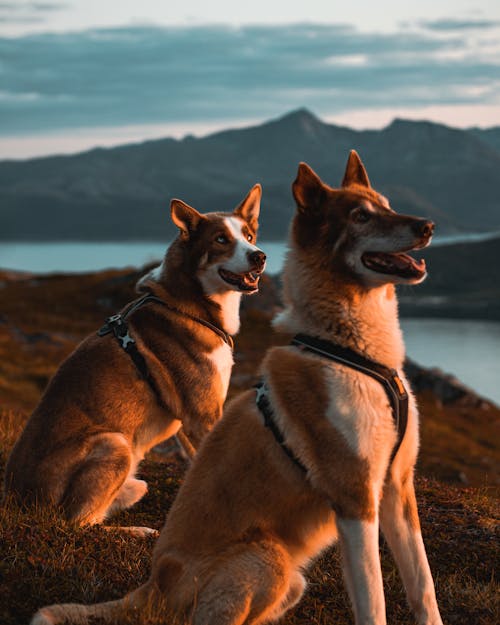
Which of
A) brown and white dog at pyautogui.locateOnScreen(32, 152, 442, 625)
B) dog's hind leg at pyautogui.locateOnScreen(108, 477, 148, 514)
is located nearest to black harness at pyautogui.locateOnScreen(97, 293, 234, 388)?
dog's hind leg at pyautogui.locateOnScreen(108, 477, 148, 514)

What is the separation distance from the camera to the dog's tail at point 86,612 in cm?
543

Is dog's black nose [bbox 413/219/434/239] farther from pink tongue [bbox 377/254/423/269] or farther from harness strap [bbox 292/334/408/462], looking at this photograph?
harness strap [bbox 292/334/408/462]

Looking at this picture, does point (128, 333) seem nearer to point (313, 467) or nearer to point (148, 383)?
point (148, 383)

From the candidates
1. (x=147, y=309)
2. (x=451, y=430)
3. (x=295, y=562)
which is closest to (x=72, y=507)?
(x=147, y=309)

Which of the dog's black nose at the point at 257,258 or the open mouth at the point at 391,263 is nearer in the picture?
the open mouth at the point at 391,263

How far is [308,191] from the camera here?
5746mm

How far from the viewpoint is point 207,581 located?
5371mm

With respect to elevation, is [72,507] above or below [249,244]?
below

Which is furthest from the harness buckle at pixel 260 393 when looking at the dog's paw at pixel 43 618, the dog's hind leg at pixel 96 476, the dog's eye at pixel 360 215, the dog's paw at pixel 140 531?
the dog's paw at pixel 140 531

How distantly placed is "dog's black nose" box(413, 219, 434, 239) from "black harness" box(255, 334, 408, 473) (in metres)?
0.96

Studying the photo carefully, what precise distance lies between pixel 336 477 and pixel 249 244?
399cm

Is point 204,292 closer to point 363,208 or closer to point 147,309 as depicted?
point 147,309

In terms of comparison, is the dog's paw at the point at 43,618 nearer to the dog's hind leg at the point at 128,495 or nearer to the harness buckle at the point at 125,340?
the dog's hind leg at the point at 128,495

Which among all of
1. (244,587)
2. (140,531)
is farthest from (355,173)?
(140,531)
